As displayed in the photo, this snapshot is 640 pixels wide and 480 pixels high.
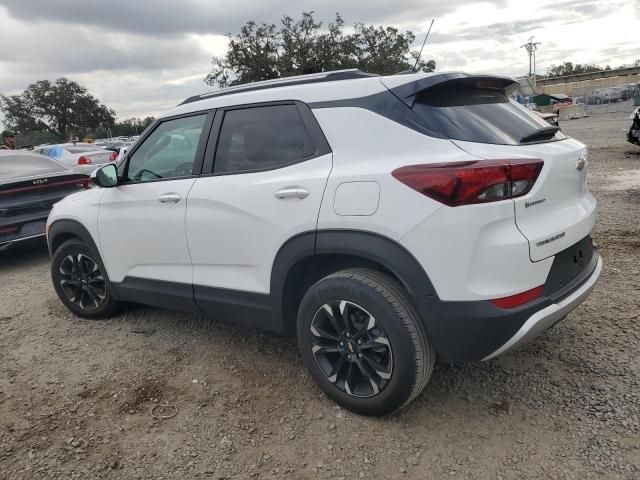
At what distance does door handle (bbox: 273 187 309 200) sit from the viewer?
2.66 meters

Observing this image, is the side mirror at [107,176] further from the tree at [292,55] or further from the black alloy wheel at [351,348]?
the tree at [292,55]

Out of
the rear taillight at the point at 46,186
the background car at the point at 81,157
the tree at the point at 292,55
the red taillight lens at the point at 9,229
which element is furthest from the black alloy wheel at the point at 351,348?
the tree at the point at 292,55

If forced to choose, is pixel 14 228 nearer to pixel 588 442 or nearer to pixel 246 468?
pixel 246 468

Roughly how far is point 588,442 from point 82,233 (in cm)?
376

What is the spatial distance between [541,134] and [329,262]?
4.43ft

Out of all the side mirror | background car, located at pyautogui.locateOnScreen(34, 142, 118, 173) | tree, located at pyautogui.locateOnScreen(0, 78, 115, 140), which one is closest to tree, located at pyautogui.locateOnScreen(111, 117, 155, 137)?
tree, located at pyautogui.locateOnScreen(0, 78, 115, 140)

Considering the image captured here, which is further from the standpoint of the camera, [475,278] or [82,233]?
[82,233]

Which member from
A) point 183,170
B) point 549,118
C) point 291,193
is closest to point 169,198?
point 183,170

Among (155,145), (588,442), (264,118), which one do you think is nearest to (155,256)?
(155,145)

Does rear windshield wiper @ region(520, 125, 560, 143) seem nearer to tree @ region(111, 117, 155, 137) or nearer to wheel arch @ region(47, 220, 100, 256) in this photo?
wheel arch @ region(47, 220, 100, 256)

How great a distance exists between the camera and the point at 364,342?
2.61 m

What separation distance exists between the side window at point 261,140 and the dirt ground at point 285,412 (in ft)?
4.45

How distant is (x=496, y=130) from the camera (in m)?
2.56

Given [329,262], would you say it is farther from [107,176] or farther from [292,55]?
[292,55]
